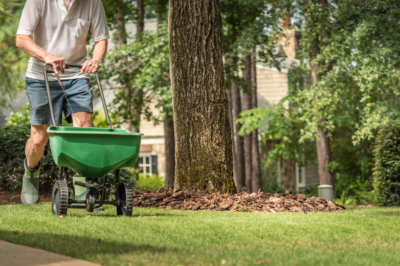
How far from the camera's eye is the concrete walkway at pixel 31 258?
2.71m

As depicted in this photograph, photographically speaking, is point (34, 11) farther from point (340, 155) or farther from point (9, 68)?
point (9, 68)

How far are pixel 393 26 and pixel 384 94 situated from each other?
3.11 m

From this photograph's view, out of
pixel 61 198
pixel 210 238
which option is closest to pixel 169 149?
pixel 61 198

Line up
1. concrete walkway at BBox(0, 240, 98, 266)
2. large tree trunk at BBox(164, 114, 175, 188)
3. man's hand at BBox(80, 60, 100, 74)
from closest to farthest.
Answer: concrete walkway at BBox(0, 240, 98, 266) → man's hand at BBox(80, 60, 100, 74) → large tree trunk at BBox(164, 114, 175, 188)

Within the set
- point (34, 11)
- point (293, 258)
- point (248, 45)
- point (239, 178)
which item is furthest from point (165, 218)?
point (239, 178)

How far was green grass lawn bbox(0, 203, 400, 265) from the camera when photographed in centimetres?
285

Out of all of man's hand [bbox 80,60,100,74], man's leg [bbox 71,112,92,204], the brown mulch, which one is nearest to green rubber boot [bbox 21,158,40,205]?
man's leg [bbox 71,112,92,204]

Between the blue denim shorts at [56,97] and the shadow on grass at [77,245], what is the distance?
1.62 meters

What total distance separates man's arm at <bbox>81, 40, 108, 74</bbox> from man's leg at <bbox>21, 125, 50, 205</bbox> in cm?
85

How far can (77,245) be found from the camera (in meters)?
3.21

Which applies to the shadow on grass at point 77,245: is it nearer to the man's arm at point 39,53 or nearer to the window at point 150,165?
the man's arm at point 39,53

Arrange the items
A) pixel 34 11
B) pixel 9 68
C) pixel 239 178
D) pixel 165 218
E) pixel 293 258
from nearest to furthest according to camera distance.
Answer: pixel 293 258
pixel 165 218
pixel 34 11
pixel 239 178
pixel 9 68

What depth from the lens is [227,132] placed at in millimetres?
6426

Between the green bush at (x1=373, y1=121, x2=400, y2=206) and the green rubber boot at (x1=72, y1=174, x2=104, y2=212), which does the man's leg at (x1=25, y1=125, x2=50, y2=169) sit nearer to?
the green rubber boot at (x1=72, y1=174, x2=104, y2=212)
